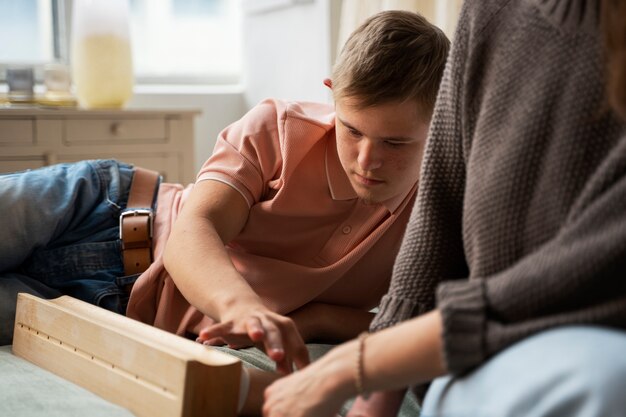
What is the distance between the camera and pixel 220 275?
1198 mm

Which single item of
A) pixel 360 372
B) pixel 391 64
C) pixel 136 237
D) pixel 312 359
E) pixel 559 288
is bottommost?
pixel 312 359

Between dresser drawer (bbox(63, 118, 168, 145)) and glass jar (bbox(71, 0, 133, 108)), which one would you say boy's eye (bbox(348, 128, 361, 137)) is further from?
glass jar (bbox(71, 0, 133, 108))

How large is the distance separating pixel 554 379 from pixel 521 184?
22cm

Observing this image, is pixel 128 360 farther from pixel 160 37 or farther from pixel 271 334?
pixel 160 37

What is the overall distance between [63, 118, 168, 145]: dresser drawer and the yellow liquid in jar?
0.38ft

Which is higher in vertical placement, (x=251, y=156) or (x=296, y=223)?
(x=251, y=156)

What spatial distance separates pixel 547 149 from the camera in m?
0.84

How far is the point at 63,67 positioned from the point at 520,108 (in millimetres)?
2157

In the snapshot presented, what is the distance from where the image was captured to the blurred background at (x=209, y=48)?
294 cm

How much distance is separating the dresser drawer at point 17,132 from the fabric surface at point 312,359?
56.0 inches

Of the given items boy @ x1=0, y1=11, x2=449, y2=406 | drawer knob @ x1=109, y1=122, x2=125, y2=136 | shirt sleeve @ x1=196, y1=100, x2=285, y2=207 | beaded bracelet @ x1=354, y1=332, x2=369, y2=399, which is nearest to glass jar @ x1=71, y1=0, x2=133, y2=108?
drawer knob @ x1=109, y1=122, x2=125, y2=136

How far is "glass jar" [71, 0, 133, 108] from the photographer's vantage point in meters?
2.71

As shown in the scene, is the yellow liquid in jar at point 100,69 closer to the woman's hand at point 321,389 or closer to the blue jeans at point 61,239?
the blue jeans at point 61,239

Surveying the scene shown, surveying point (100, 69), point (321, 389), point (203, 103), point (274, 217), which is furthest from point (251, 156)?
point (203, 103)
